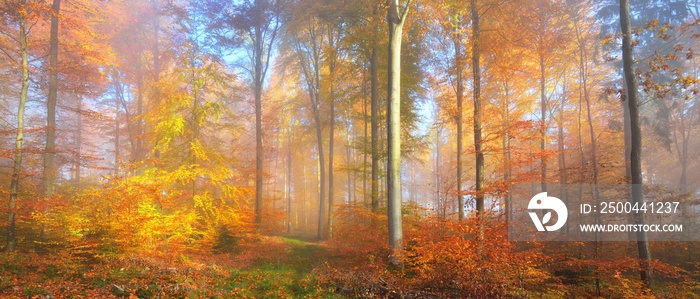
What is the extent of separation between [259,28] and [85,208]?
38.3ft


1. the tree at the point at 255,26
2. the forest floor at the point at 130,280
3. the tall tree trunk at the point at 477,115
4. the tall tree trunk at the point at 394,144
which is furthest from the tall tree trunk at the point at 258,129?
the tall tree trunk at the point at 477,115

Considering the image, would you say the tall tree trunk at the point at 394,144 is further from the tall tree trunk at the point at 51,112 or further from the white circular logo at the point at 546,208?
the tall tree trunk at the point at 51,112

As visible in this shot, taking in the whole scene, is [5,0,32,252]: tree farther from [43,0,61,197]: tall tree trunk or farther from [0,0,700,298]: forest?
[43,0,61,197]: tall tree trunk

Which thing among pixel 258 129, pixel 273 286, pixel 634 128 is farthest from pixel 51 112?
pixel 634 128

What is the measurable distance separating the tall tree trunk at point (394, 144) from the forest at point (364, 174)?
2.1 inches

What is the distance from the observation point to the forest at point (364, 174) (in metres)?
7.61

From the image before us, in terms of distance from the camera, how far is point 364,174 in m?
14.1

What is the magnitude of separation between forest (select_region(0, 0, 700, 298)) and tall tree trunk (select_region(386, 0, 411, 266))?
0.05 meters

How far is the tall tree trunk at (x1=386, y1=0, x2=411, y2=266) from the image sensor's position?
833 centimetres

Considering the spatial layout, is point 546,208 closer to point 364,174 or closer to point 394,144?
point 364,174

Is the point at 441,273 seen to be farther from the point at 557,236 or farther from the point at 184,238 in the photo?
the point at 184,238

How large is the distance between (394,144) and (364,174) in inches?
227

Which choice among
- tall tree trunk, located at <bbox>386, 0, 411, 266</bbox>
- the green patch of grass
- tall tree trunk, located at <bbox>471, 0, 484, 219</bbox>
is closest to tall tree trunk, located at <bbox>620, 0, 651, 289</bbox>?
tall tree trunk, located at <bbox>471, 0, 484, 219</bbox>

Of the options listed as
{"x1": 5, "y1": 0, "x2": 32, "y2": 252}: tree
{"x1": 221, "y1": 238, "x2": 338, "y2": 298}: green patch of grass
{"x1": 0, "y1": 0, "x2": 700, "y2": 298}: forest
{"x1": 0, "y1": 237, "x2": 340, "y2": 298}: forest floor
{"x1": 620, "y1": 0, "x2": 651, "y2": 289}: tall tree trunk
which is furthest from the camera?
{"x1": 5, "y1": 0, "x2": 32, "y2": 252}: tree
